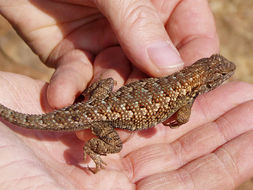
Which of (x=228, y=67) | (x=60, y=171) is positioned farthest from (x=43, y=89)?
(x=228, y=67)

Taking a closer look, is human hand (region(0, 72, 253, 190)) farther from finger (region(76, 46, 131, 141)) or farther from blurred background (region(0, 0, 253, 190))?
blurred background (region(0, 0, 253, 190))

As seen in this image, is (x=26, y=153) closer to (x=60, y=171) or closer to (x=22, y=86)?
(x=60, y=171)

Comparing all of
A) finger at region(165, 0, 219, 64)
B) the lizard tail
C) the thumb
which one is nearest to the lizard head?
finger at region(165, 0, 219, 64)

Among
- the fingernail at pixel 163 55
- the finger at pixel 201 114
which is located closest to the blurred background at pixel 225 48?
the finger at pixel 201 114

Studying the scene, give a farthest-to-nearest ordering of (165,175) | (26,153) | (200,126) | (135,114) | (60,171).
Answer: (200,126) → (135,114) → (165,175) → (60,171) → (26,153)

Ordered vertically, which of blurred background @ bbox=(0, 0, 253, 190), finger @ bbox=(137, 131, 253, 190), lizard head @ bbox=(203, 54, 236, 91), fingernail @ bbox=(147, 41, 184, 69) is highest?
fingernail @ bbox=(147, 41, 184, 69)

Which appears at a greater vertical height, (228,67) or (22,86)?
(228,67)

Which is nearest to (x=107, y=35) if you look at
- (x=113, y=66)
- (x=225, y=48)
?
(x=113, y=66)
